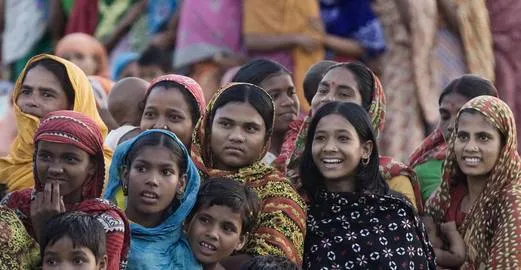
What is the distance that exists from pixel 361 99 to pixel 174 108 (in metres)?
0.91

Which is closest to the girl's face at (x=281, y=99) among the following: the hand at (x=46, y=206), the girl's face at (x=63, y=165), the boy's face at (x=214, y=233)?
the boy's face at (x=214, y=233)

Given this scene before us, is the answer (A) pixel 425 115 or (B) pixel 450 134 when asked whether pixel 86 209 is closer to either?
(B) pixel 450 134

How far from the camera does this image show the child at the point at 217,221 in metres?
7.80

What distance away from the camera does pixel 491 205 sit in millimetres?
8523

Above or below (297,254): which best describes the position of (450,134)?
above

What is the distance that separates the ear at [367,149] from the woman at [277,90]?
3.10ft

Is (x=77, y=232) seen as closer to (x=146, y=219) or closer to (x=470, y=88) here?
(x=146, y=219)

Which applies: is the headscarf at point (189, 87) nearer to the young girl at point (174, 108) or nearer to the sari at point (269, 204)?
the young girl at point (174, 108)

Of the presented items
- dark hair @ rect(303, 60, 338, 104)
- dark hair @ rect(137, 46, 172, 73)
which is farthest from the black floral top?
dark hair @ rect(137, 46, 172, 73)

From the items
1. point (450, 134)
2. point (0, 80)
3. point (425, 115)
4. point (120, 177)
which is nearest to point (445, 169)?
point (450, 134)

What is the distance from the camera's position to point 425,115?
12.2 metres

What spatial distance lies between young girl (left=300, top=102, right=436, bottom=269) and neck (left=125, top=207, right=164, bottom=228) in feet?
2.37

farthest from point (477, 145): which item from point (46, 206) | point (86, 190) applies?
point (46, 206)

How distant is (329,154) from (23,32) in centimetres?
612
